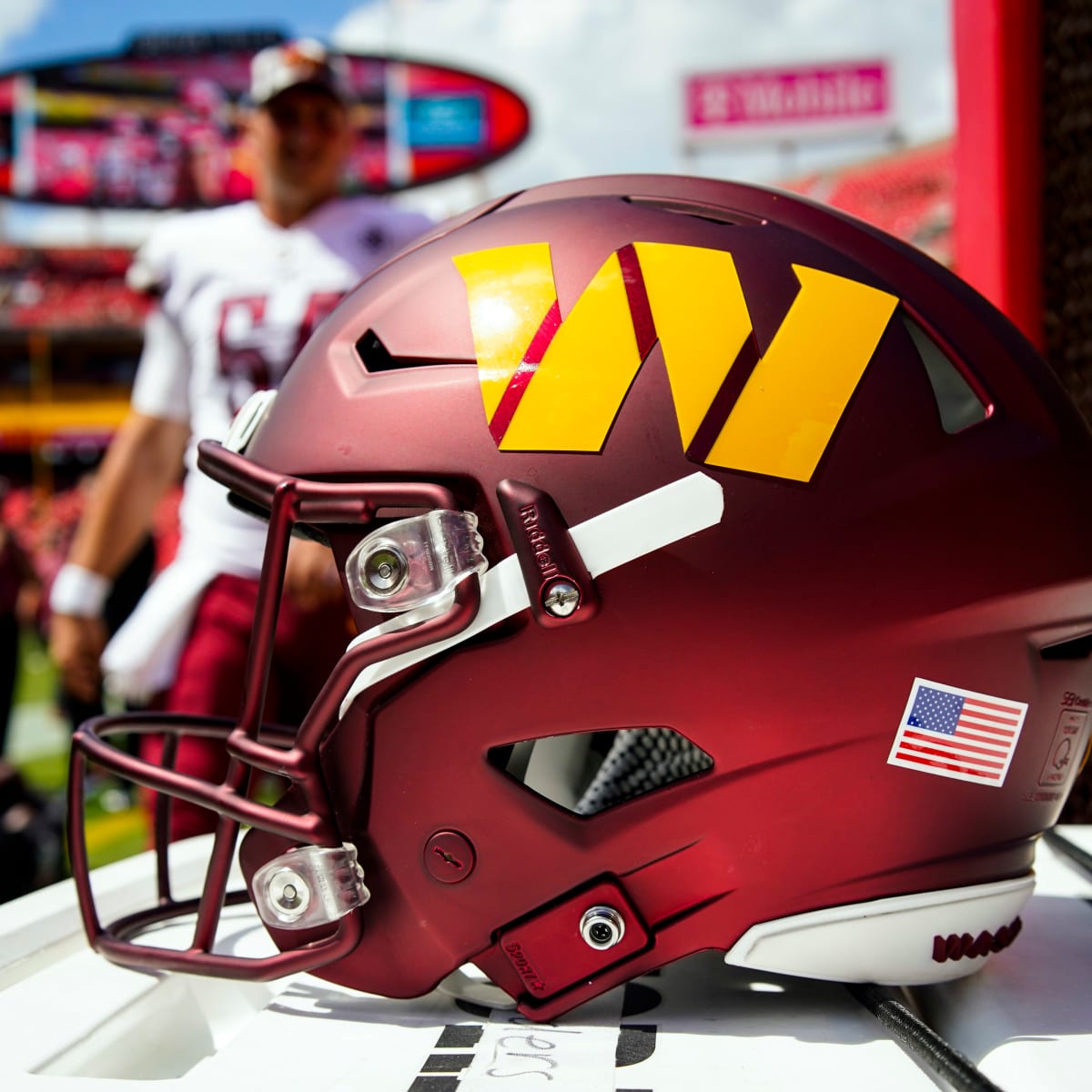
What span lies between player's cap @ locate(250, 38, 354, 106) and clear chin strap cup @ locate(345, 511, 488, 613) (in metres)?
1.10

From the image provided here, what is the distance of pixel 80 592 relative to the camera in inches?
65.2

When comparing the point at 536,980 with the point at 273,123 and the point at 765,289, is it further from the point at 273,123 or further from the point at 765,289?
the point at 273,123

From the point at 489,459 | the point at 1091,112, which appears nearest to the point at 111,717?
the point at 489,459

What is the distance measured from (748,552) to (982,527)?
0.52ft

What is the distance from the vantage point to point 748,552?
759 millimetres

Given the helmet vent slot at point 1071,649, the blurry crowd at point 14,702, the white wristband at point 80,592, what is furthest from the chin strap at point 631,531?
the blurry crowd at point 14,702

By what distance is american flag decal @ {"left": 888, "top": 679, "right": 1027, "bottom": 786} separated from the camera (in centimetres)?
77

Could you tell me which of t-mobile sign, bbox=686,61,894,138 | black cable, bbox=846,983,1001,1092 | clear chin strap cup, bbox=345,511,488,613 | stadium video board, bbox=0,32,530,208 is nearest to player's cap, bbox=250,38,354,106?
clear chin strap cup, bbox=345,511,488,613

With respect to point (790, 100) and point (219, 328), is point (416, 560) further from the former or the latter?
point (790, 100)

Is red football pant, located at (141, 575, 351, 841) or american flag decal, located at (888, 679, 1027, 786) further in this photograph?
red football pant, located at (141, 575, 351, 841)

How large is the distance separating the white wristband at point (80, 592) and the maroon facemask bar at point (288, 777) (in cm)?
87

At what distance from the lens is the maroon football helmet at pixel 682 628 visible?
2.50ft

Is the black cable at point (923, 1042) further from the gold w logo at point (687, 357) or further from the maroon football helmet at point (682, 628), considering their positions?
the gold w logo at point (687, 357)

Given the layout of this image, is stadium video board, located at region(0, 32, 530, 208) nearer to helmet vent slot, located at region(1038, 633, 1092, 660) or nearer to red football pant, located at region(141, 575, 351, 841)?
red football pant, located at region(141, 575, 351, 841)
